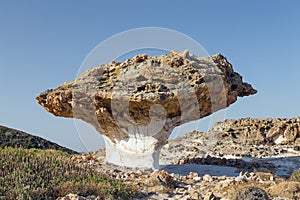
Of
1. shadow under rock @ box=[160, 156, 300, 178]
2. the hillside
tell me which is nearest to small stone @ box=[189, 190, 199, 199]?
shadow under rock @ box=[160, 156, 300, 178]

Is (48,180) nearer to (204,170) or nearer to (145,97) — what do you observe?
(145,97)

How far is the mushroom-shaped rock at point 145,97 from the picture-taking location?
11.6 metres

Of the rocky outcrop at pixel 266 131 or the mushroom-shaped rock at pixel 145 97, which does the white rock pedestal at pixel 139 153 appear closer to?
the mushroom-shaped rock at pixel 145 97

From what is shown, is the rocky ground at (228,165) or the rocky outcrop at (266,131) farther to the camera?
the rocky outcrop at (266,131)

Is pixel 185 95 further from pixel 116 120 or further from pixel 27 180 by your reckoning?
pixel 27 180

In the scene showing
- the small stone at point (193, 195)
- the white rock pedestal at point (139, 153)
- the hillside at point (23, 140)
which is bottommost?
the small stone at point (193, 195)

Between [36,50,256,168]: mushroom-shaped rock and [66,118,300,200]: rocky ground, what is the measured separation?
129 centimetres

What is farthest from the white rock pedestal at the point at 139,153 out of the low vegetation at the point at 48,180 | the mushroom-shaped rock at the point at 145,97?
the low vegetation at the point at 48,180

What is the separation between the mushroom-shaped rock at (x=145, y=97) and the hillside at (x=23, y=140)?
21.2m

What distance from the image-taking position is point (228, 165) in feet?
54.3

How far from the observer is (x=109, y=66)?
12.6 m

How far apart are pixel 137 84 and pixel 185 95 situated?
169 centimetres

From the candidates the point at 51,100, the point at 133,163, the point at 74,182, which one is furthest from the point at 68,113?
the point at 74,182

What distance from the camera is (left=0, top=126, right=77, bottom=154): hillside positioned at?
33.4 meters
